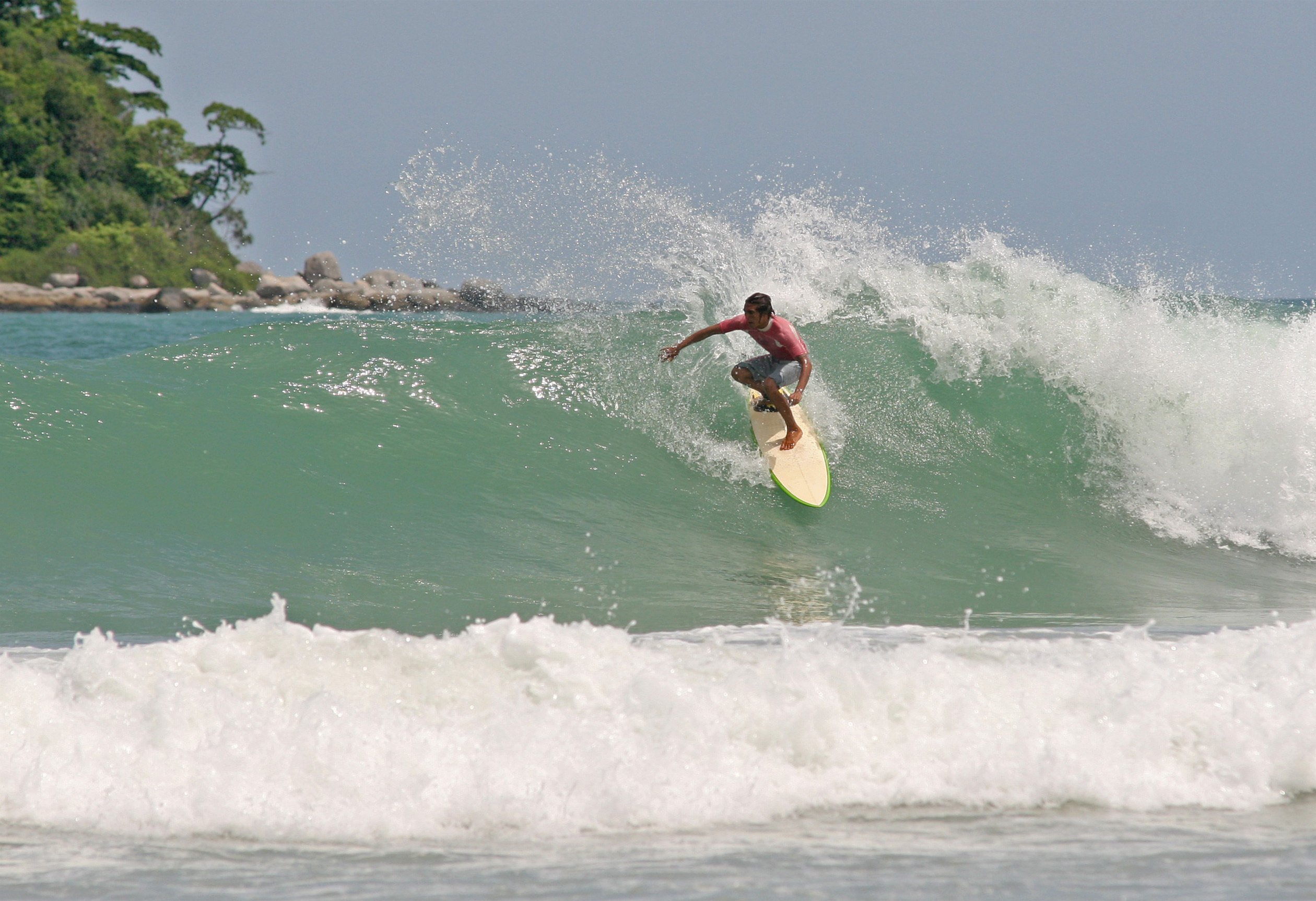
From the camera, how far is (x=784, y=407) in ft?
26.9

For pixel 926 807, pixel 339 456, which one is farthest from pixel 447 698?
pixel 339 456

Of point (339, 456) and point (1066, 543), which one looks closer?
point (1066, 543)

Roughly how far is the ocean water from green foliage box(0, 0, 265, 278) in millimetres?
45790

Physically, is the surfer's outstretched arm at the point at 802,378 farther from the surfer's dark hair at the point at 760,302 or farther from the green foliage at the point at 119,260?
the green foliage at the point at 119,260

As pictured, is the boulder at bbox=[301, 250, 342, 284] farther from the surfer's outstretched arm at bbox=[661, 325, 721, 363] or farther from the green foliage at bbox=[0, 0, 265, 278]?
the surfer's outstretched arm at bbox=[661, 325, 721, 363]

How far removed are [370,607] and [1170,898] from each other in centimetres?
416

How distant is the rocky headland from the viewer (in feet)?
149

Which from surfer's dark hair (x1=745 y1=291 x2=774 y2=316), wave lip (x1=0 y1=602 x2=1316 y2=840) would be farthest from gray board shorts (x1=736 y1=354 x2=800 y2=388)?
wave lip (x1=0 y1=602 x2=1316 y2=840)

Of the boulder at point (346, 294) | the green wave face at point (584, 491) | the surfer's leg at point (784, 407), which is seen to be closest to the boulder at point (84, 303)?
the boulder at point (346, 294)

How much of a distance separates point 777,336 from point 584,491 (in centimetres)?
192

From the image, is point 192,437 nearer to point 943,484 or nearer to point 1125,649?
point 943,484

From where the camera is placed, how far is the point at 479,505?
7555 mm

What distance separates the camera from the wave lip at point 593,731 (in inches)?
133

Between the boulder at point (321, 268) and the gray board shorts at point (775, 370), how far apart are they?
50807 mm
